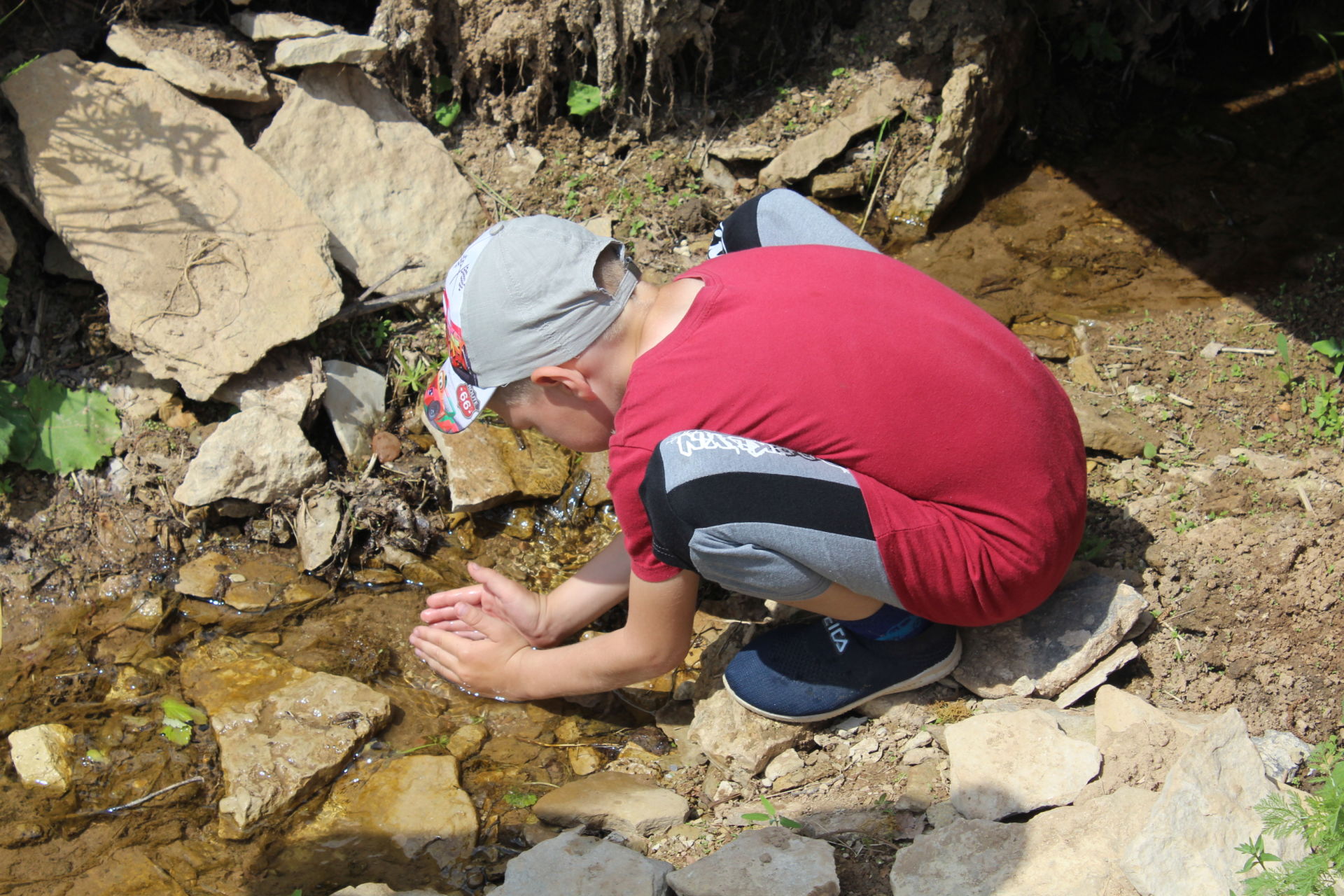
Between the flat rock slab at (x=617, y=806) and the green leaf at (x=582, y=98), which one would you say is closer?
the flat rock slab at (x=617, y=806)

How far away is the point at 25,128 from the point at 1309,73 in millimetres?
5384

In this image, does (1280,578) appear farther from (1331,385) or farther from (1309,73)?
(1309,73)

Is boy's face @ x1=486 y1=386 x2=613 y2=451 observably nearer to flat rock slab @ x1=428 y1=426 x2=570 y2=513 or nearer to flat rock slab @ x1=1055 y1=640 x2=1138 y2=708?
flat rock slab @ x1=428 y1=426 x2=570 y2=513

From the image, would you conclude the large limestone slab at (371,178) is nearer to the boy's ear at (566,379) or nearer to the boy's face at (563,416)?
the boy's face at (563,416)

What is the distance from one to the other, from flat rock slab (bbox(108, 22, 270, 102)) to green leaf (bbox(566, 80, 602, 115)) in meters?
1.14

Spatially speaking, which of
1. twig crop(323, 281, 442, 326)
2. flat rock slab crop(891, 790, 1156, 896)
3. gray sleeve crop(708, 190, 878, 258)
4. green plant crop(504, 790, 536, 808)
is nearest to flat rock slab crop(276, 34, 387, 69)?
twig crop(323, 281, 442, 326)

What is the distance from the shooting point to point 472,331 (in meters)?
1.94

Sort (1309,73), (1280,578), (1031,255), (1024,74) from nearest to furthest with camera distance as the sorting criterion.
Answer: (1280,578) → (1031,255) → (1024,74) → (1309,73)

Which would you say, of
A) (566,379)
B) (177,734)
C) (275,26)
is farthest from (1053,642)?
(275,26)

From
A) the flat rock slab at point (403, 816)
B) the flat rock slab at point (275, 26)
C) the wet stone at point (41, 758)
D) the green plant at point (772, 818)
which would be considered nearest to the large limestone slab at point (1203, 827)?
the green plant at point (772, 818)

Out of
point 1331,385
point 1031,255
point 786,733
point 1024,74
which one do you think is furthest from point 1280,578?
point 1024,74

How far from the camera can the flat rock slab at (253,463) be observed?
9.47 ft

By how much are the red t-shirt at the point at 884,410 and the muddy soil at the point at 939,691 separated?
0.63 metres

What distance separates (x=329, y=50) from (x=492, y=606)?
7.05 feet
